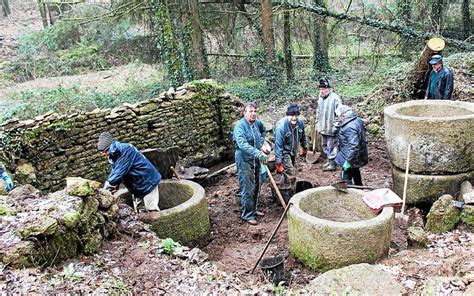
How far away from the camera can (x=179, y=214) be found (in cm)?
558

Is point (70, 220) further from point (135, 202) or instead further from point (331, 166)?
point (331, 166)

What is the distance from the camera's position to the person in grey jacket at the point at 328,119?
7.80 m

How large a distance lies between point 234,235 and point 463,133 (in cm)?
358

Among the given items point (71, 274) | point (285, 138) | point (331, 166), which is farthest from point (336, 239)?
point (331, 166)

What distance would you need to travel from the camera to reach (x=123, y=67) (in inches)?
648

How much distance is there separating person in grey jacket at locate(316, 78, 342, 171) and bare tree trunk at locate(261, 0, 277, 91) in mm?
5606

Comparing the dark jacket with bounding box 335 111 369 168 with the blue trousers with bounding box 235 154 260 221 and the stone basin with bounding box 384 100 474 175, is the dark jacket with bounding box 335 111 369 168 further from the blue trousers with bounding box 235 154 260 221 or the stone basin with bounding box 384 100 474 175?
the blue trousers with bounding box 235 154 260 221

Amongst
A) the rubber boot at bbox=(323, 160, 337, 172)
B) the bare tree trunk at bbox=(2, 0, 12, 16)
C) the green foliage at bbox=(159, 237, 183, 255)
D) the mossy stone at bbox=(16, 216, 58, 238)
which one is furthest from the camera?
the bare tree trunk at bbox=(2, 0, 12, 16)

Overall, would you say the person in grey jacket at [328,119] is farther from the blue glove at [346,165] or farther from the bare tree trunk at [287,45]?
the bare tree trunk at [287,45]

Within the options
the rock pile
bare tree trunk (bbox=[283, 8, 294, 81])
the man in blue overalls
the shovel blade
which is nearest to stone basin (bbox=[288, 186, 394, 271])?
the man in blue overalls

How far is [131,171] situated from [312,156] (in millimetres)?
4408

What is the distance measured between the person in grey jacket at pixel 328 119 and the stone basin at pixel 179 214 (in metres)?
3.16

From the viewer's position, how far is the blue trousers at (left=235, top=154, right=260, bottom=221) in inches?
251

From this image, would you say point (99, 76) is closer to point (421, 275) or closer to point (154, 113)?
point (154, 113)
